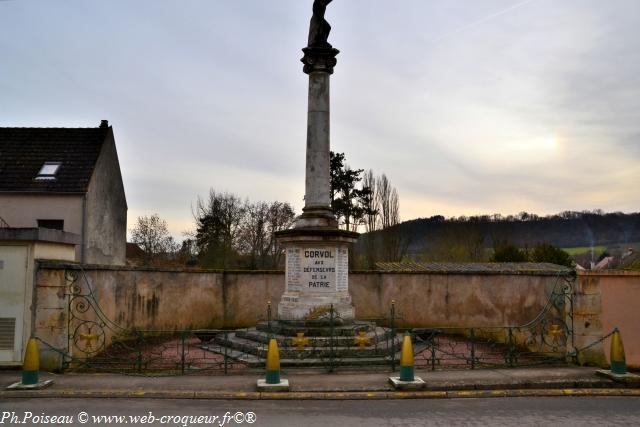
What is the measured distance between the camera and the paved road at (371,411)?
280 inches

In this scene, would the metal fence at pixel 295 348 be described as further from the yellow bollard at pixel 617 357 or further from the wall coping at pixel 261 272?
the yellow bollard at pixel 617 357

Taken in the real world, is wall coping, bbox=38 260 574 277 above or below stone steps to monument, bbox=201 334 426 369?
above

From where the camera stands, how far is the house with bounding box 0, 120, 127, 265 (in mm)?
24328

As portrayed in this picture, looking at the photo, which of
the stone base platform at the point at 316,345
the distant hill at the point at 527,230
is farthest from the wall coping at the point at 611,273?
the distant hill at the point at 527,230

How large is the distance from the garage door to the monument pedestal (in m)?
5.50

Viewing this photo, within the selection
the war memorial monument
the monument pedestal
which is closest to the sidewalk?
the war memorial monument

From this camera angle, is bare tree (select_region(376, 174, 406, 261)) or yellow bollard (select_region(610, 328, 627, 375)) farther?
bare tree (select_region(376, 174, 406, 261))

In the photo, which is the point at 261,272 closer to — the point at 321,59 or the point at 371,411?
the point at 321,59

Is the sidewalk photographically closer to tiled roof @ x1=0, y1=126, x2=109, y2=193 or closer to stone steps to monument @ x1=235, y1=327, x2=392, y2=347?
stone steps to monument @ x1=235, y1=327, x2=392, y2=347

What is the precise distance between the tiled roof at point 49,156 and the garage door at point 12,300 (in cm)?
1484

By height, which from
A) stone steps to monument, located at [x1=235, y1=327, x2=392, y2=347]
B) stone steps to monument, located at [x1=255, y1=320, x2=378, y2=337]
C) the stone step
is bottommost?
the stone step

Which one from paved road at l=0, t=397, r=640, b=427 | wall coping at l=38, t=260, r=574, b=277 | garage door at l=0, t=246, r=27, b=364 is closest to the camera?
paved road at l=0, t=397, r=640, b=427

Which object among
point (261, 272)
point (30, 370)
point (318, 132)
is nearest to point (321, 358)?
point (30, 370)

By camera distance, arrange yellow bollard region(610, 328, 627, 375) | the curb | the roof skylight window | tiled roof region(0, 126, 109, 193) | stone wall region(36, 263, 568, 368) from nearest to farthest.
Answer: the curb < yellow bollard region(610, 328, 627, 375) < stone wall region(36, 263, 568, 368) < tiled roof region(0, 126, 109, 193) < the roof skylight window
